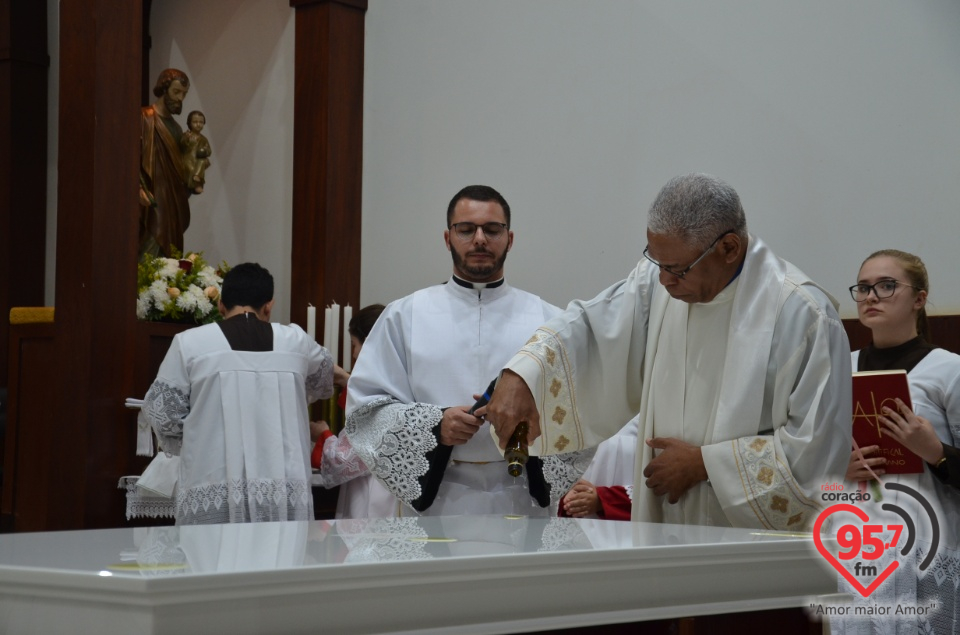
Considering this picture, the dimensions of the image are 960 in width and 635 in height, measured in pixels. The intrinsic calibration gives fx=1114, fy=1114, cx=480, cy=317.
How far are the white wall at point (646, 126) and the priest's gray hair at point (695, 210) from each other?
222 centimetres

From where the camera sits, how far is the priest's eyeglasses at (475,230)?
3996mm

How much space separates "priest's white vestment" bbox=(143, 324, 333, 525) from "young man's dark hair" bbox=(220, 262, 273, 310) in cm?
19

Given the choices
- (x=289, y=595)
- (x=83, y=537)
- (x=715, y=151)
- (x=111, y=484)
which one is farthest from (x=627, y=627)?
(x=111, y=484)

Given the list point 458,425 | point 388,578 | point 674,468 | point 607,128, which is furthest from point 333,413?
point 388,578

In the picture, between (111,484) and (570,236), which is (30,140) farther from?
(570,236)

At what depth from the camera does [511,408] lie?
286 centimetres

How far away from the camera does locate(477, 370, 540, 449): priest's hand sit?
2848 millimetres

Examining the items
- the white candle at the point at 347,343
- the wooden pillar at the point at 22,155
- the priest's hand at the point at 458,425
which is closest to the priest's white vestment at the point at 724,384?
the priest's hand at the point at 458,425

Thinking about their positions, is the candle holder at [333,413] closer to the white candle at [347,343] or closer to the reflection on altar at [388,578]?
the white candle at [347,343]

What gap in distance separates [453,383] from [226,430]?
1398 millimetres

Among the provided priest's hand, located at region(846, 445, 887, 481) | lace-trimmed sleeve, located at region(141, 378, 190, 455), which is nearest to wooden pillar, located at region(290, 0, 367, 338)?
lace-trimmed sleeve, located at region(141, 378, 190, 455)

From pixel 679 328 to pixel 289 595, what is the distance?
180 centimetres

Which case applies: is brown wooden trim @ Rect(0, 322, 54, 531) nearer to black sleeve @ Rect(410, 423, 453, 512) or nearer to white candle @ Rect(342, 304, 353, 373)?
white candle @ Rect(342, 304, 353, 373)

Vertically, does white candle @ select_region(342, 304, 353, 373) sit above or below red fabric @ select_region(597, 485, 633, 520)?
above
